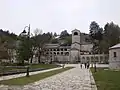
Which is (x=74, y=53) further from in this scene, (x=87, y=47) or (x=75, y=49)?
(x=87, y=47)

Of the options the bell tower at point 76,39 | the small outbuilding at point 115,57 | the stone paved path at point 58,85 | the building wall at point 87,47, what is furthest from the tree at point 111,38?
the stone paved path at point 58,85

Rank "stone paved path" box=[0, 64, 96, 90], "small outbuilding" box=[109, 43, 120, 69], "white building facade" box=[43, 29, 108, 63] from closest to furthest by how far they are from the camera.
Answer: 1. "stone paved path" box=[0, 64, 96, 90]
2. "small outbuilding" box=[109, 43, 120, 69]
3. "white building facade" box=[43, 29, 108, 63]

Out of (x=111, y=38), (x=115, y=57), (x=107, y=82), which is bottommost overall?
(x=107, y=82)

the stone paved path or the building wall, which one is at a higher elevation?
the building wall

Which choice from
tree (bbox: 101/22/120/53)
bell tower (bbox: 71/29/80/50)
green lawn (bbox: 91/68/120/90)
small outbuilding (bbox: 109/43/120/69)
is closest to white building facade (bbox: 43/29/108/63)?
bell tower (bbox: 71/29/80/50)

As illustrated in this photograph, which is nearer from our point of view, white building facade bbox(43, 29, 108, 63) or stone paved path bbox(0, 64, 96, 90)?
stone paved path bbox(0, 64, 96, 90)

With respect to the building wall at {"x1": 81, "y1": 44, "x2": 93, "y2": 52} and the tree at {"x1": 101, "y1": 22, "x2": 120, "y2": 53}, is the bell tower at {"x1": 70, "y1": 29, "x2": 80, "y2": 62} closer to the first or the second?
the building wall at {"x1": 81, "y1": 44, "x2": 93, "y2": 52}

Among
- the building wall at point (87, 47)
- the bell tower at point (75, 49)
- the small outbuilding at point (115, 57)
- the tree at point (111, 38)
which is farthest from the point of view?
the building wall at point (87, 47)

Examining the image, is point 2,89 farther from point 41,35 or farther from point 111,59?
point 41,35

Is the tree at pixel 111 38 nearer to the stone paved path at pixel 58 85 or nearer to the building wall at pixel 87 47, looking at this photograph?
the building wall at pixel 87 47

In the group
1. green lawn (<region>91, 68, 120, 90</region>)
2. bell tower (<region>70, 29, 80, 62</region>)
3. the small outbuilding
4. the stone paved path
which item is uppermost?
bell tower (<region>70, 29, 80, 62</region>)

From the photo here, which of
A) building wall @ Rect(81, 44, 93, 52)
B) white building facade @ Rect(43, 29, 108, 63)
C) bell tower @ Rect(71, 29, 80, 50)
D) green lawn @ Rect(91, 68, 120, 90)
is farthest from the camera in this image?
building wall @ Rect(81, 44, 93, 52)

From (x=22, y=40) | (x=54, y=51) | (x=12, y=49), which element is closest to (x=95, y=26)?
(x=54, y=51)

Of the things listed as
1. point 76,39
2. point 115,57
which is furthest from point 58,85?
point 76,39
